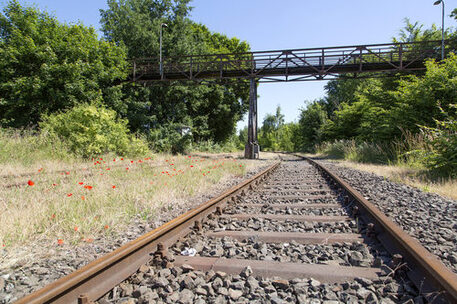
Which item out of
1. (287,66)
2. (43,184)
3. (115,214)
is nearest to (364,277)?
(115,214)

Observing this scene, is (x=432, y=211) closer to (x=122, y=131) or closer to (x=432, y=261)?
(x=432, y=261)

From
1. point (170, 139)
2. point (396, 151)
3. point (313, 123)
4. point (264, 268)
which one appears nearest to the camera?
point (264, 268)

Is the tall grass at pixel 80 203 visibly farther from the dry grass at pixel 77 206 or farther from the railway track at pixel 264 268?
the railway track at pixel 264 268

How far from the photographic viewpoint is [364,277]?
1.97 meters

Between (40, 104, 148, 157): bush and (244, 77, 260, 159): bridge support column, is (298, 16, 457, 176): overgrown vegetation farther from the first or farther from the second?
(40, 104, 148, 157): bush

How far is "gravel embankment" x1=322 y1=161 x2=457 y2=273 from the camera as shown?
2.52 metres

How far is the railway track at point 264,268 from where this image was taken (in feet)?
5.71

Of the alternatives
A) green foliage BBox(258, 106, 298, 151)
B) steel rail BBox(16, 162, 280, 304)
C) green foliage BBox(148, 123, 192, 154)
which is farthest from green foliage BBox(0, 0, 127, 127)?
green foliage BBox(258, 106, 298, 151)

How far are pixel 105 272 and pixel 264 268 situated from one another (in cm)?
117

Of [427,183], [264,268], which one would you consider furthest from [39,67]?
[427,183]

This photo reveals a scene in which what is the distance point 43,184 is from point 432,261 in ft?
19.5

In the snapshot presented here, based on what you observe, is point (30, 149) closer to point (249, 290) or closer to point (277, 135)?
point (249, 290)

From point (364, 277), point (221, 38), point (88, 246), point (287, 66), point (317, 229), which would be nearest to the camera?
point (364, 277)

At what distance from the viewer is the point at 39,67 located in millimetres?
16141
